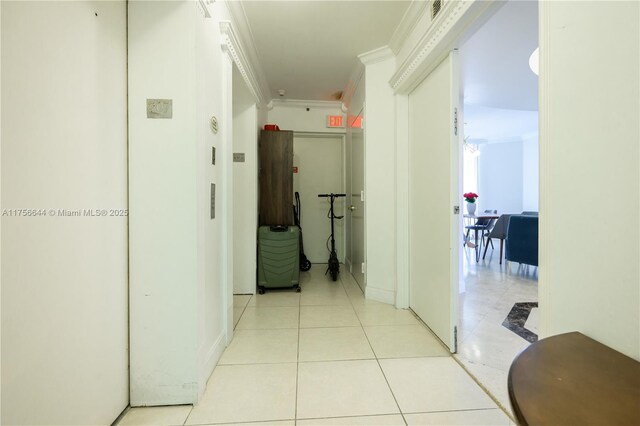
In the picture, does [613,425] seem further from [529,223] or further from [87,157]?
[529,223]

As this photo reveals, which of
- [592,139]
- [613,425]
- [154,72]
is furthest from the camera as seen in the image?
[154,72]

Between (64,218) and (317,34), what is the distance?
7.72 ft

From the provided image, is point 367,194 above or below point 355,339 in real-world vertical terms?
above

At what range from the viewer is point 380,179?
253 cm

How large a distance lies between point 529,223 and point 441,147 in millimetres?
2577

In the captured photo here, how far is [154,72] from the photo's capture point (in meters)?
1.22

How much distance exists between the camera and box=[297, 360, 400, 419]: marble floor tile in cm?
121

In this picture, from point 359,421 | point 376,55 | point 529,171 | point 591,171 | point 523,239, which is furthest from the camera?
point 529,171

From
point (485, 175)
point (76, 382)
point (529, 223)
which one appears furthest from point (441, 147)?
point (485, 175)

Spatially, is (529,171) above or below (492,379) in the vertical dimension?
above

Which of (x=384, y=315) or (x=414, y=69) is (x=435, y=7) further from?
(x=384, y=315)

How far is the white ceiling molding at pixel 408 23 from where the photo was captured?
1.79m

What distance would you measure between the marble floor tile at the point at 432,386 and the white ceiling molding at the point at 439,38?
206 centimetres

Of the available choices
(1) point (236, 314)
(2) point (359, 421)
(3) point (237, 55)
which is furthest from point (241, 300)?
(3) point (237, 55)
